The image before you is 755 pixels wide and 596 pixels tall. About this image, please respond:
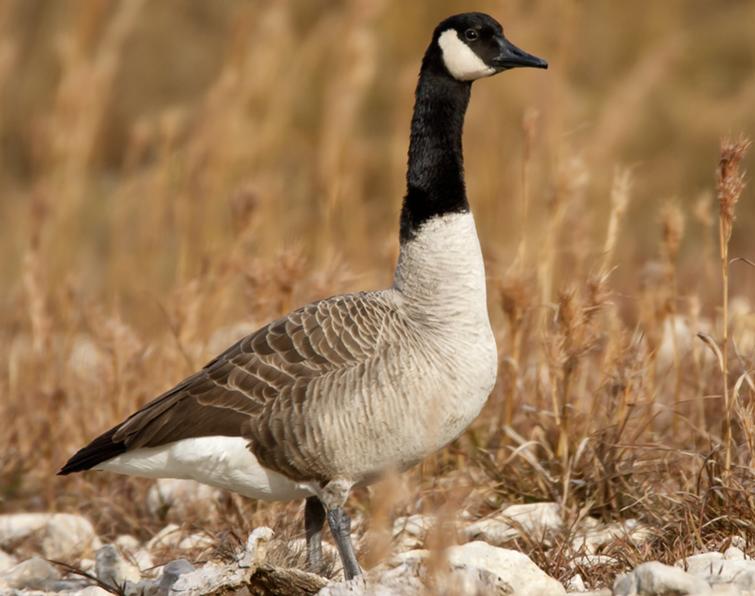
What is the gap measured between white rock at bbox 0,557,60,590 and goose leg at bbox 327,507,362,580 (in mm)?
1200

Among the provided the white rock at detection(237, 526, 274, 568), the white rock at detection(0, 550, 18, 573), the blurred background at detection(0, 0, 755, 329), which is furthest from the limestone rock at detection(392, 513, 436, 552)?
the white rock at detection(0, 550, 18, 573)

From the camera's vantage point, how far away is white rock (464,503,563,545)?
4.82 metres

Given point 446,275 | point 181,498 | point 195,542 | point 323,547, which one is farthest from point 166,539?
point 446,275

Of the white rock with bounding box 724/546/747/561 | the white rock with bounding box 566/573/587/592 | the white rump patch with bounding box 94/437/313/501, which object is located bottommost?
the white rock with bounding box 566/573/587/592

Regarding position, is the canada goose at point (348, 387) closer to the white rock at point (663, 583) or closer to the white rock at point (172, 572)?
the white rock at point (172, 572)

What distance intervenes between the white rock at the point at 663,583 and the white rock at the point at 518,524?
123cm

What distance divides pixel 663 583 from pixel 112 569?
87.3 inches

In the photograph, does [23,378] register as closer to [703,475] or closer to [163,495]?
[163,495]

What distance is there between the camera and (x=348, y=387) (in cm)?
448

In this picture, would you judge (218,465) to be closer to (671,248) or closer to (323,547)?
(323,547)

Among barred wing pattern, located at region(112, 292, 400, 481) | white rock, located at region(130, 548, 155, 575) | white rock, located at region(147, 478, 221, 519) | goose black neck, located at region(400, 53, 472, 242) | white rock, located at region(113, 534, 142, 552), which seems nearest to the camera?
barred wing pattern, located at region(112, 292, 400, 481)

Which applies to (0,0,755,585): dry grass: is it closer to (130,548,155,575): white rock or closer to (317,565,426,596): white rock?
(130,548,155,575): white rock

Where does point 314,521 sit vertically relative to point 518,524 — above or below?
above

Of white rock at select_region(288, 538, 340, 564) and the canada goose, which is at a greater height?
the canada goose
